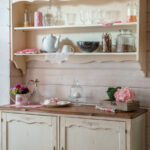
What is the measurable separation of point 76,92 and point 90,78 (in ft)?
0.67

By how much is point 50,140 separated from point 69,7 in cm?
133

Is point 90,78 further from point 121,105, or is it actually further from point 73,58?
point 121,105

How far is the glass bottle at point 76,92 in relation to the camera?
9.99 feet

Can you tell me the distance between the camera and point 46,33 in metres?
3.29

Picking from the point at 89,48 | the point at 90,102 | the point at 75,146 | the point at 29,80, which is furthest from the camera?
the point at 29,80

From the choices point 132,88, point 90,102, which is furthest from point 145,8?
point 90,102

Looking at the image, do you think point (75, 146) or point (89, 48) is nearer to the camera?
point (75, 146)

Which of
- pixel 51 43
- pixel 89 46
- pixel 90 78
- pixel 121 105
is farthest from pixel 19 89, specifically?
pixel 121 105

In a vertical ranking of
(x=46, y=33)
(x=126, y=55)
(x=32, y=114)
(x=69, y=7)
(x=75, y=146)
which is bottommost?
(x=75, y=146)

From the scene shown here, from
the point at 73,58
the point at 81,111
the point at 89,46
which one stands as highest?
the point at 89,46

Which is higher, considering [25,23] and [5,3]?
[5,3]

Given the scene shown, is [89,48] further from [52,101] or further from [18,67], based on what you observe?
[18,67]

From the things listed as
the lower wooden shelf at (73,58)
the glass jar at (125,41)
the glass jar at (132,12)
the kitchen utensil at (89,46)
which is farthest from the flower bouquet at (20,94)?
the glass jar at (132,12)

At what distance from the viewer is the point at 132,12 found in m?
2.82
